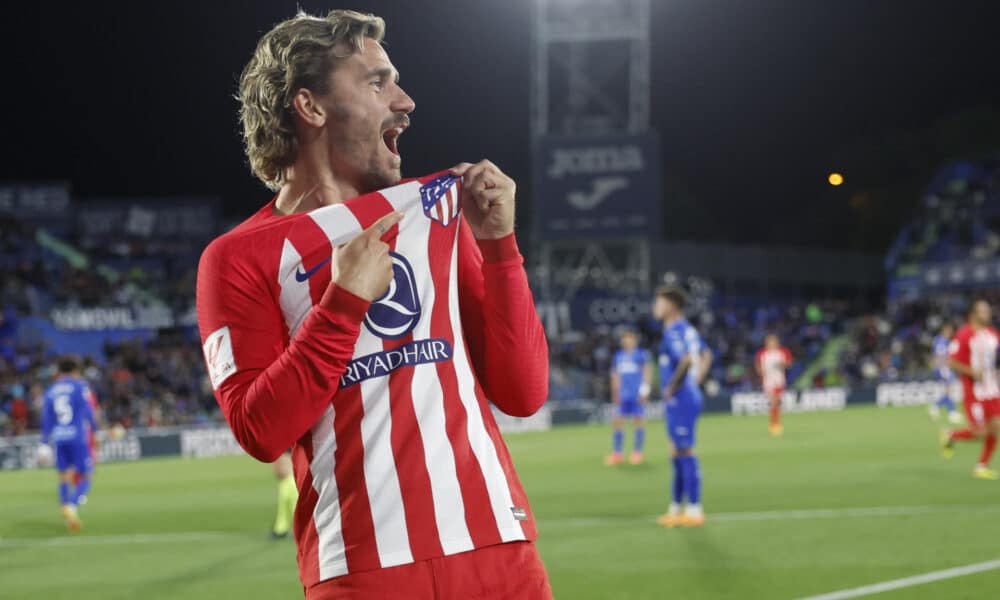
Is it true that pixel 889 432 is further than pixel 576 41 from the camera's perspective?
No

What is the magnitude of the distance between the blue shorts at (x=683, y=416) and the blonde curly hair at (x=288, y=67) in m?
8.20

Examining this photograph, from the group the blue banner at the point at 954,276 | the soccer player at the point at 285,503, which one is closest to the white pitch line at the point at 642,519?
the soccer player at the point at 285,503

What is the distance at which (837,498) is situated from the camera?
1173 cm

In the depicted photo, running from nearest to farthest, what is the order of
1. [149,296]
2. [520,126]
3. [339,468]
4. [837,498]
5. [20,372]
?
[339,468] < [837,498] < [20,372] < [149,296] < [520,126]

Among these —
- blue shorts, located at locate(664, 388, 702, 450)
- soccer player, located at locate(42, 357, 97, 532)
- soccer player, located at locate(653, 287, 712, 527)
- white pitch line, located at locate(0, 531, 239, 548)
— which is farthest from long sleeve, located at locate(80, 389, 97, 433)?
blue shorts, located at locate(664, 388, 702, 450)

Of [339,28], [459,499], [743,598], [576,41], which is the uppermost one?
[576,41]

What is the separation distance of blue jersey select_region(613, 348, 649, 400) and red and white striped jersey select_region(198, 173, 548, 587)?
50.1ft

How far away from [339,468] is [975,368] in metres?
12.0

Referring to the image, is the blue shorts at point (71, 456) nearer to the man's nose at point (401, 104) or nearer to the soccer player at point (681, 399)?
the soccer player at point (681, 399)

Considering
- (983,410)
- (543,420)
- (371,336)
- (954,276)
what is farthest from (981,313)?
(954,276)

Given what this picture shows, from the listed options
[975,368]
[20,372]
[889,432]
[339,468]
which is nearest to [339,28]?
[339,468]

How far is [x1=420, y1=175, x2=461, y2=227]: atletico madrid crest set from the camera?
217cm

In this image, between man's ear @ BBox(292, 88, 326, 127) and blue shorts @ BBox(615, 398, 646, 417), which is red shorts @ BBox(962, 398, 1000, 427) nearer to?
blue shorts @ BBox(615, 398, 646, 417)

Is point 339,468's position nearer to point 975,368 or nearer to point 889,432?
point 975,368
